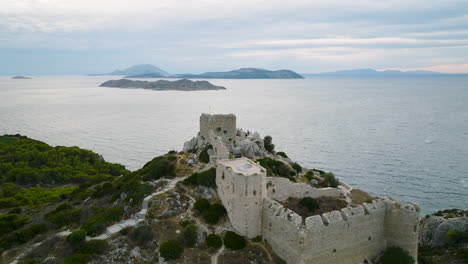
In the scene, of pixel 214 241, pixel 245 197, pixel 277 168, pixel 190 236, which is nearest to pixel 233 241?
pixel 214 241

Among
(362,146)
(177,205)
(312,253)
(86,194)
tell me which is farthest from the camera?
(362,146)

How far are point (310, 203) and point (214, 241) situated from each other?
12.7m

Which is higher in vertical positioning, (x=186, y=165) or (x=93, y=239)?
(x=186, y=165)

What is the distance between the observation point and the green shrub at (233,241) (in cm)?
3053

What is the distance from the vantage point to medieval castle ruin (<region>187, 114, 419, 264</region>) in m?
27.7

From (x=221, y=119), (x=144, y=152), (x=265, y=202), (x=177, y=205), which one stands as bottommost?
(x=144, y=152)

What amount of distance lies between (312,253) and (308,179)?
22.1 m

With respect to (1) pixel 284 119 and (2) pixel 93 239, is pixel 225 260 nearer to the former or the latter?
(2) pixel 93 239

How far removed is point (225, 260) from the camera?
29453 millimetres

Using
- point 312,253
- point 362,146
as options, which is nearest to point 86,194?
point 312,253

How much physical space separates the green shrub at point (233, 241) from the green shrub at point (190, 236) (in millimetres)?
2934

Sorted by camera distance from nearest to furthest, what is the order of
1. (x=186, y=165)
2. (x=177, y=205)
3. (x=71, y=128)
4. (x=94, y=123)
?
(x=177, y=205) < (x=186, y=165) < (x=71, y=128) < (x=94, y=123)

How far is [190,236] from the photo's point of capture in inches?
1223

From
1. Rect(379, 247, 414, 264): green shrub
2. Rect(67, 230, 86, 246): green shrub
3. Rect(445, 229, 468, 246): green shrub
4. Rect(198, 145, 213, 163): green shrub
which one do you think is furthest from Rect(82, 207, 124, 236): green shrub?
Rect(445, 229, 468, 246): green shrub
